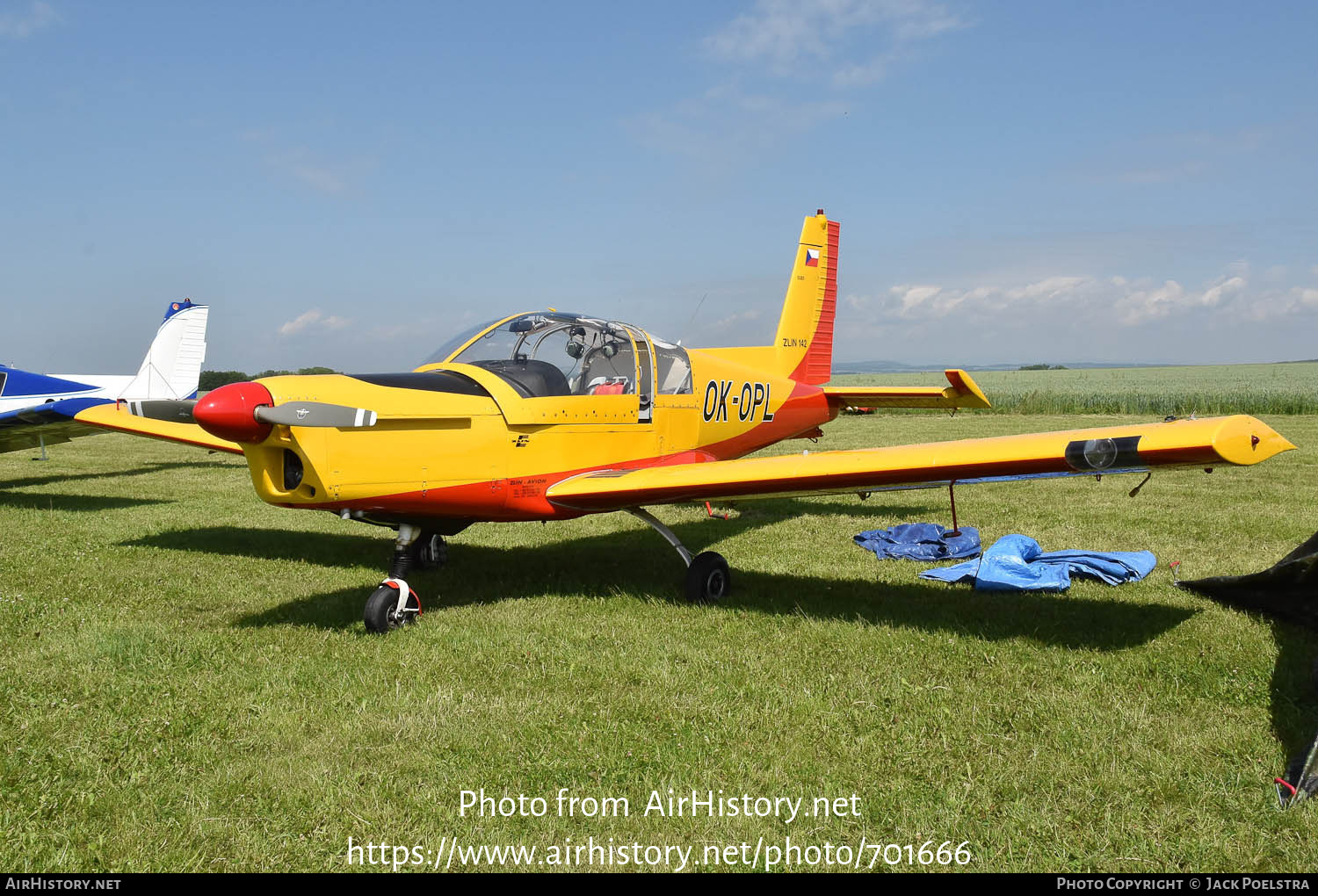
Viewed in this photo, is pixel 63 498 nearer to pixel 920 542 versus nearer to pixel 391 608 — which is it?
pixel 391 608

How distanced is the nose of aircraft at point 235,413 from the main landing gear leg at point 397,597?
1.28m

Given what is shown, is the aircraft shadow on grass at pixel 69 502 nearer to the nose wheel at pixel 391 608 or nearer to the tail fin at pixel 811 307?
the nose wheel at pixel 391 608

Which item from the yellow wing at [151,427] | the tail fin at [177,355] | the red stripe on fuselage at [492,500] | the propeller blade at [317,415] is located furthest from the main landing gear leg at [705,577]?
the tail fin at [177,355]

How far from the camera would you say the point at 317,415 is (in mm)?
5125

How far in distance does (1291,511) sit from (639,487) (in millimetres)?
8233

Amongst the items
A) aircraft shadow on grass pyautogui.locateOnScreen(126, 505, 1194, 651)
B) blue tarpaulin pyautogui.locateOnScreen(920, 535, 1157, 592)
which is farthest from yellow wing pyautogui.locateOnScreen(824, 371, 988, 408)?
aircraft shadow on grass pyautogui.locateOnScreen(126, 505, 1194, 651)

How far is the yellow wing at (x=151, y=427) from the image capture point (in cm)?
911

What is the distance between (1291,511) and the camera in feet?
31.5

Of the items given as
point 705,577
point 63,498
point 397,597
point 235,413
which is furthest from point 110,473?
point 705,577

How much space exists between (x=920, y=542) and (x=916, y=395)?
5.74 ft

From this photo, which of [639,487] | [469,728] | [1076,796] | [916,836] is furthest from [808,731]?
[639,487]

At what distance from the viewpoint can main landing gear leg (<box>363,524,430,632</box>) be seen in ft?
18.1

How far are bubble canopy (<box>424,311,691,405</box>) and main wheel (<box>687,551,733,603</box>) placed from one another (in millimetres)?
1477

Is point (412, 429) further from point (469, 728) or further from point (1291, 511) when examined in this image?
point (1291, 511)
